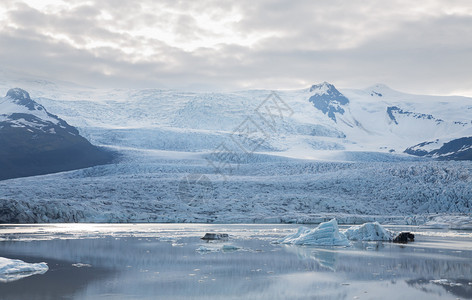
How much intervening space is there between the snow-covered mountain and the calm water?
84.2m

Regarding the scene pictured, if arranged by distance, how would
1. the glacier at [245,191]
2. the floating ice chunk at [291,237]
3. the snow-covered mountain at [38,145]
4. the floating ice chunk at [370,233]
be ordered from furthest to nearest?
the snow-covered mountain at [38,145] < the glacier at [245,191] < the floating ice chunk at [370,233] < the floating ice chunk at [291,237]

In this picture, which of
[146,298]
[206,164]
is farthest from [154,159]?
[146,298]

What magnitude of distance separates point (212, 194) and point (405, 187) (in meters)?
22.5

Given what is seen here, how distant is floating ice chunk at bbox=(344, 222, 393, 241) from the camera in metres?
31.4

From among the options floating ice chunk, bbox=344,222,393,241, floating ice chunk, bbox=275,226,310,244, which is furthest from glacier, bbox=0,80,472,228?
floating ice chunk, bbox=275,226,310,244

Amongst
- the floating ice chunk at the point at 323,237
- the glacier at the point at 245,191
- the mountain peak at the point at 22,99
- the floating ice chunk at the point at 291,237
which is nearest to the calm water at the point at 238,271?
the floating ice chunk at the point at 323,237

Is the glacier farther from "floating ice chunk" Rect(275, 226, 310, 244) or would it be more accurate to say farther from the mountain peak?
the mountain peak

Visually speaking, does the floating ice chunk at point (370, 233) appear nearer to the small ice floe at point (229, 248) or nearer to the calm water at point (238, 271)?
the calm water at point (238, 271)

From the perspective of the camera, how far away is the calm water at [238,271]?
13.6 m

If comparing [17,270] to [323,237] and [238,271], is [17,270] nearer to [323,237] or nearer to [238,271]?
[238,271]

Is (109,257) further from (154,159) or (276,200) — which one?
(154,159)

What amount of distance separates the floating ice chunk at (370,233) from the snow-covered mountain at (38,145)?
79873mm

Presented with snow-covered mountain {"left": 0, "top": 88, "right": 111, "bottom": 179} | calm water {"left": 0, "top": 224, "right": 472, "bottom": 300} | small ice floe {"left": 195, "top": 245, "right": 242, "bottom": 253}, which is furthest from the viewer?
snow-covered mountain {"left": 0, "top": 88, "right": 111, "bottom": 179}

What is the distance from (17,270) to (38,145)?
104982mm
